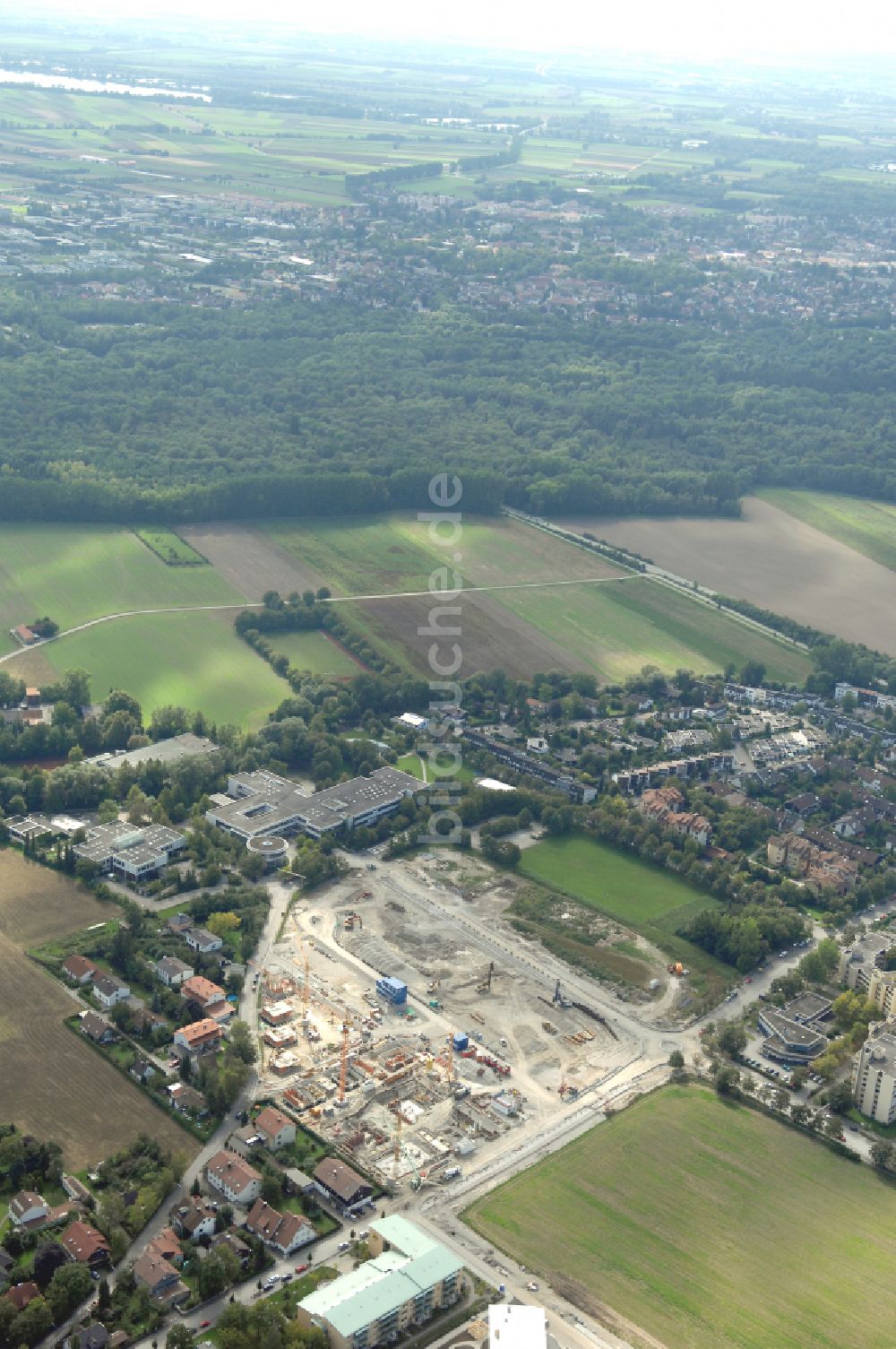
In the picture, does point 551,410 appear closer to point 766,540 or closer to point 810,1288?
point 766,540

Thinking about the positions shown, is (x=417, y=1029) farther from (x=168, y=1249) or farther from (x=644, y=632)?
(x=644, y=632)

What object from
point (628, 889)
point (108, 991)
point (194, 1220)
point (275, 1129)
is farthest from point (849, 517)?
point (194, 1220)

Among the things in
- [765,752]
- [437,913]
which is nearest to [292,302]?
[765,752]

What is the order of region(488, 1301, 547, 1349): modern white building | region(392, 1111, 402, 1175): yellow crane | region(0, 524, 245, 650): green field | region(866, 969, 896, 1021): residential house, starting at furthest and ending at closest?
1. region(0, 524, 245, 650): green field
2. region(866, 969, 896, 1021): residential house
3. region(392, 1111, 402, 1175): yellow crane
4. region(488, 1301, 547, 1349): modern white building

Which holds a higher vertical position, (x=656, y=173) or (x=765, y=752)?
(x=656, y=173)

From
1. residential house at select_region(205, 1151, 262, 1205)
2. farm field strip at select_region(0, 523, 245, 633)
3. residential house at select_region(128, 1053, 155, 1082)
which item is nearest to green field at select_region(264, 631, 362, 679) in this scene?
farm field strip at select_region(0, 523, 245, 633)

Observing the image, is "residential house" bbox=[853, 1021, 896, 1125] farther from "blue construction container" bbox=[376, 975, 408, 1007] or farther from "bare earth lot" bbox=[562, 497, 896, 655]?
"bare earth lot" bbox=[562, 497, 896, 655]

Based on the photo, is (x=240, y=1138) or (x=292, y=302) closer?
(x=240, y=1138)
